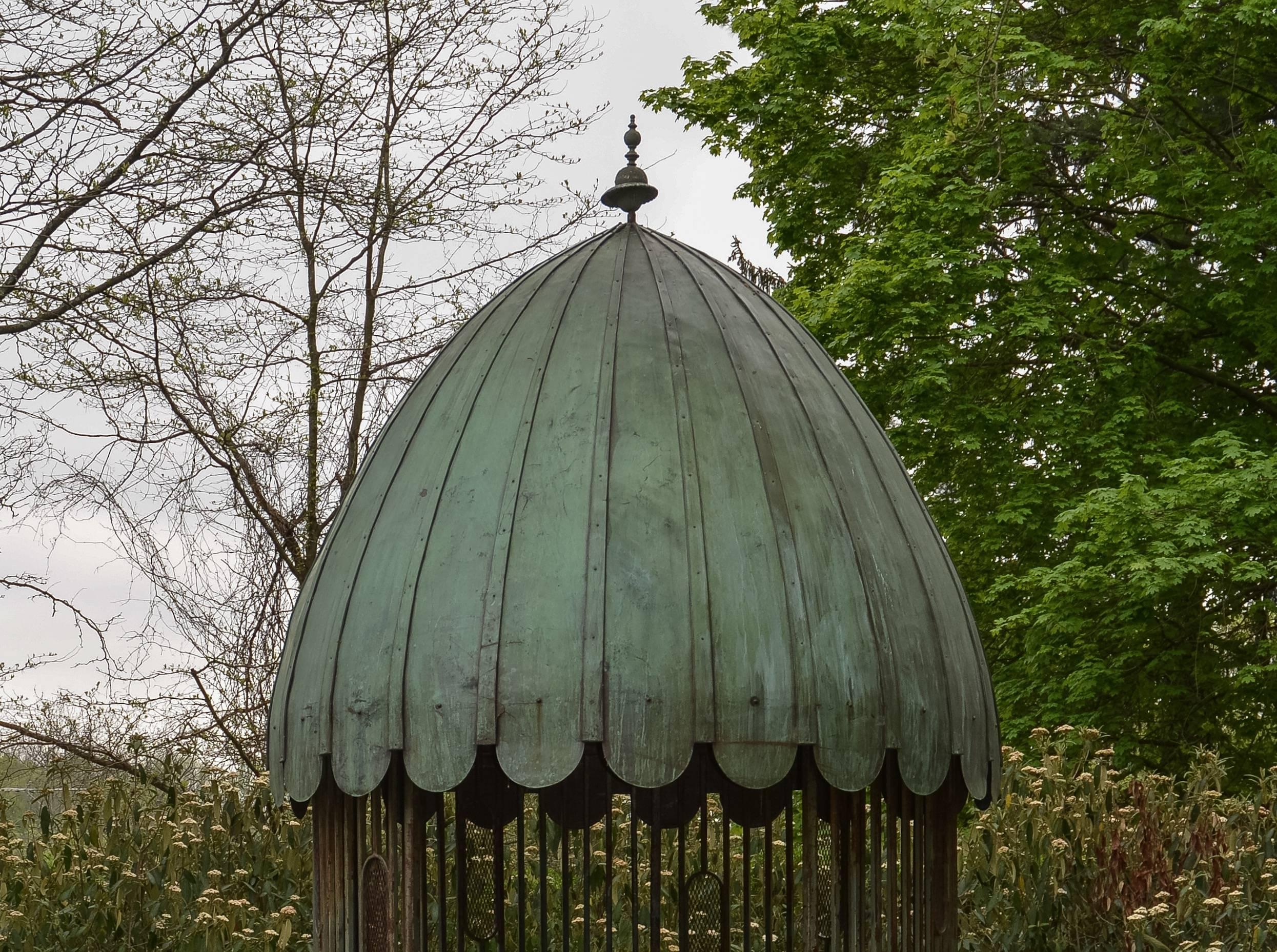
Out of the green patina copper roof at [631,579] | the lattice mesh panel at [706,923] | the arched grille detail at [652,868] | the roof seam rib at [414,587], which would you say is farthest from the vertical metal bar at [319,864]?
the lattice mesh panel at [706,923]

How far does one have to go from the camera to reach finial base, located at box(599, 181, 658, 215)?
366 centimetres

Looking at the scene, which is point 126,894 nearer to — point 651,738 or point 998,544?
point 651,738

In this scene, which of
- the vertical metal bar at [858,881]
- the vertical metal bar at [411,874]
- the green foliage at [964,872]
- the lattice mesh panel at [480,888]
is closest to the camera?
the vertical metal bar at [411,874]

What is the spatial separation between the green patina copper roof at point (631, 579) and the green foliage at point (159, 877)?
254 cm

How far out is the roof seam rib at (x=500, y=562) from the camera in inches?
111

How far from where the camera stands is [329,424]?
929 cm

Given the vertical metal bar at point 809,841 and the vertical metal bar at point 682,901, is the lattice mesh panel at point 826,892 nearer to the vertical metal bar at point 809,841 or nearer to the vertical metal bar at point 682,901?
the vertical metal bar at point 809,841

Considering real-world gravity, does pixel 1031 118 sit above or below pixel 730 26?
below

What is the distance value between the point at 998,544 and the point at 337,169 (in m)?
5.90

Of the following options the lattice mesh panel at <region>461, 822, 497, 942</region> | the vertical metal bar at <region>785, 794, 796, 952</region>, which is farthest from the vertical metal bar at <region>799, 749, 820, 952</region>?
the lattice mesh panel at <region>461, 822, 497, 942</region>

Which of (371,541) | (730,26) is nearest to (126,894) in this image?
(371,541)

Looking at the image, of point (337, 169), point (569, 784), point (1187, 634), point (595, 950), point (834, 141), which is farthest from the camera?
point (834, 141)

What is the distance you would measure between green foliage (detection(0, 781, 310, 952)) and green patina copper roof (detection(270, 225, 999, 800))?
2538 mm

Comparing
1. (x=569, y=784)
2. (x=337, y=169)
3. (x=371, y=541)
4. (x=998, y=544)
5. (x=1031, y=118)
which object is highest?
(x=1031, y=118)
